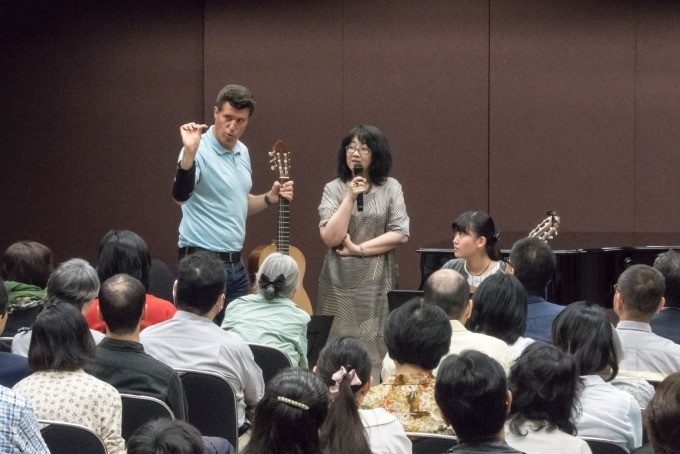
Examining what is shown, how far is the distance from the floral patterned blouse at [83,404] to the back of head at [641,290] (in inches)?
71.9

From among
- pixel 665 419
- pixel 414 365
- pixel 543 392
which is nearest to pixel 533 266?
pixel 414 365

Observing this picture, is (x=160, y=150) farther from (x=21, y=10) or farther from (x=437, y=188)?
(x=437, y=188)

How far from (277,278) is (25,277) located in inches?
38.3

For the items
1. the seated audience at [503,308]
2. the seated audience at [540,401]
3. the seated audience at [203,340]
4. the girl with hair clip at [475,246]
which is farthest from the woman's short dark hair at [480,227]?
the seated audience at [540,401]

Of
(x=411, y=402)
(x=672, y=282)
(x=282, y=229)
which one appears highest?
(x=282, y=229)

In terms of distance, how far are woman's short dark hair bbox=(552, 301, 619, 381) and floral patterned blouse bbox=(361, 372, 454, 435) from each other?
0.44 m

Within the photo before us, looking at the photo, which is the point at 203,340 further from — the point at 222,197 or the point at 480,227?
the point at 480,227

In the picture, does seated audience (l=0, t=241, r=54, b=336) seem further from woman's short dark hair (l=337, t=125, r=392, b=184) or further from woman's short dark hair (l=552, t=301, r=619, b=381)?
woman's short dark hair (l=552, t=301, r=619, b=381)

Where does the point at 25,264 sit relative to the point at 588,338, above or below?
above

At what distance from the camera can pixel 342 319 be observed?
5.41 metres

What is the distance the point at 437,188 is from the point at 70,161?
8.95ft

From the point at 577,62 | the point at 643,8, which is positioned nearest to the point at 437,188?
the point at 577,62

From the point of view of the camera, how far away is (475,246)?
4961 mm

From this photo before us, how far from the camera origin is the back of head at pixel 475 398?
2.32 metres
